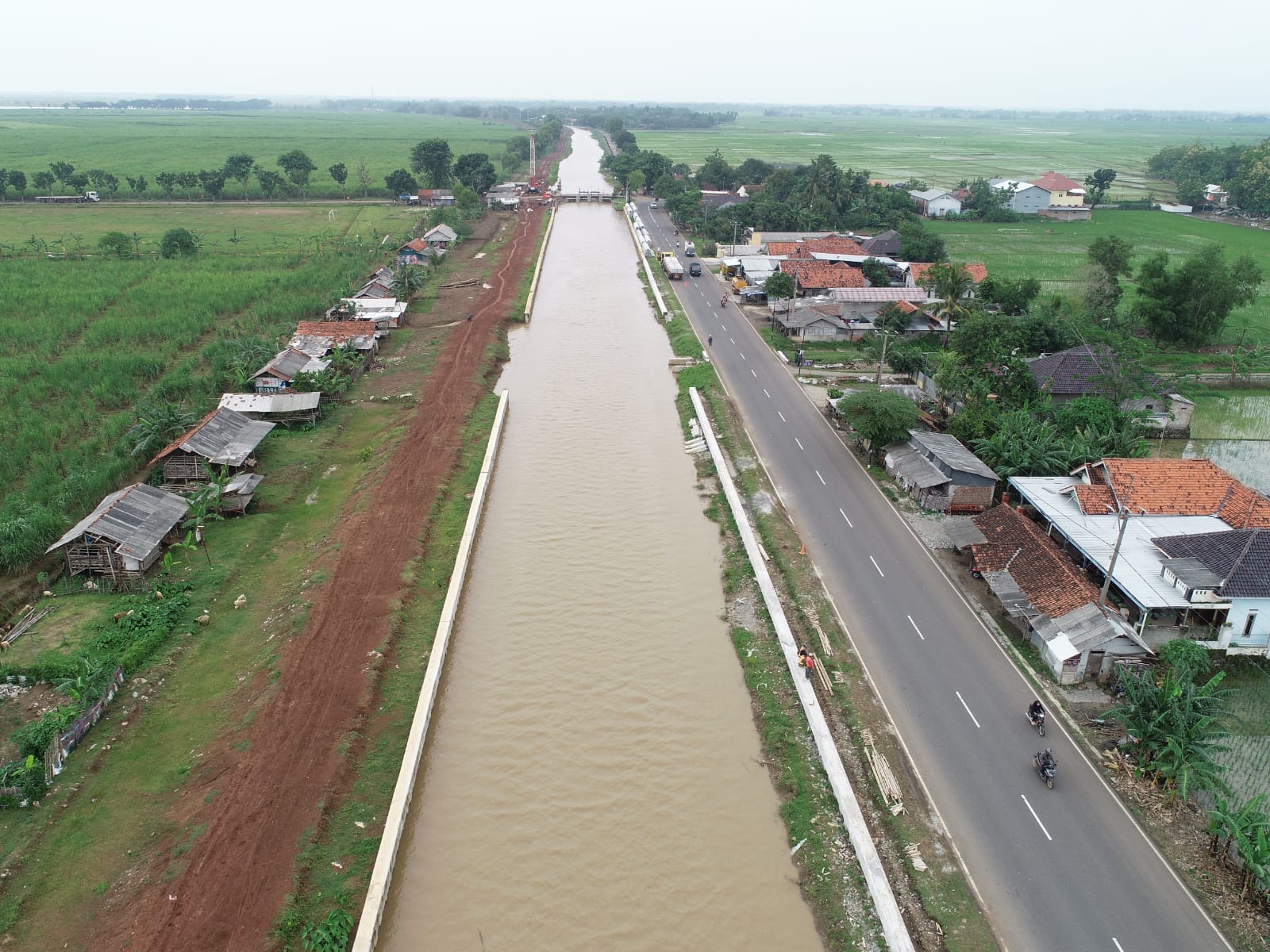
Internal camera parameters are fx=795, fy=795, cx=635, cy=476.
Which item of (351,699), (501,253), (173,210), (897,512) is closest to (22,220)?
(173,210)

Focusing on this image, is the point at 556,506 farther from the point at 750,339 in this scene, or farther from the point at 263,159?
the point at 263,159

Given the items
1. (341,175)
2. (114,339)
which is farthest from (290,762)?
(341,175)

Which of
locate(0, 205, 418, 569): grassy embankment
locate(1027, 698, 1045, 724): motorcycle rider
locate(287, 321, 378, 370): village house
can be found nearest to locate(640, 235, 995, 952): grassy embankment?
locate(1027, 698, 1045, 724): motorcycle rider

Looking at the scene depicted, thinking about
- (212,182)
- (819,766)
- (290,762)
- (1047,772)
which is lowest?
(819,766)

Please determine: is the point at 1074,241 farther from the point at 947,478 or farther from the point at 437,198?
the point at 437,198

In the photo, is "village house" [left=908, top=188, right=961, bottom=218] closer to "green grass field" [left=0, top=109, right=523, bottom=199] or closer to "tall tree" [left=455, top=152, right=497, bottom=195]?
"tall tree" [left=455, top=152, right=497, bottom=195]

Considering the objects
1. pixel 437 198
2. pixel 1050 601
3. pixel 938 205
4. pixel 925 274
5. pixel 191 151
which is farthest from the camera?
pixel 191 151

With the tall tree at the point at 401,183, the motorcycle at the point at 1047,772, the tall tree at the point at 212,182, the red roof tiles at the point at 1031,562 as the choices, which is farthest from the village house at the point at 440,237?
the motorcycle at the point at 1047,772
